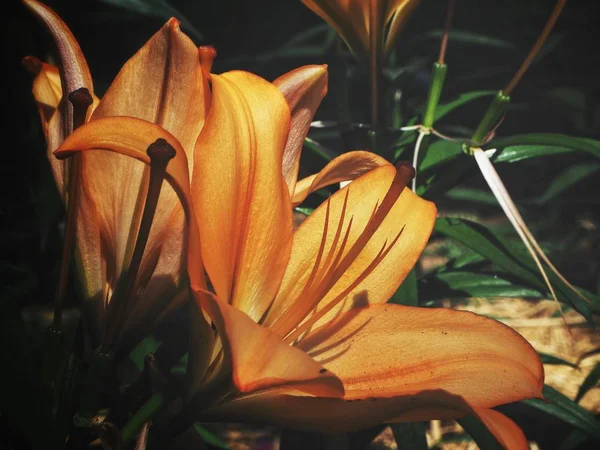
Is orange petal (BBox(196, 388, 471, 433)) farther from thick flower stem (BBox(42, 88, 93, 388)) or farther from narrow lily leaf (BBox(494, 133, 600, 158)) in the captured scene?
narrow lily leaf (BBox(494, 133, 600, 158))

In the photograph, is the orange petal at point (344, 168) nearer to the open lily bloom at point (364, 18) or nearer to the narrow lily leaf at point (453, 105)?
the open lily bloom at point (364, 18)

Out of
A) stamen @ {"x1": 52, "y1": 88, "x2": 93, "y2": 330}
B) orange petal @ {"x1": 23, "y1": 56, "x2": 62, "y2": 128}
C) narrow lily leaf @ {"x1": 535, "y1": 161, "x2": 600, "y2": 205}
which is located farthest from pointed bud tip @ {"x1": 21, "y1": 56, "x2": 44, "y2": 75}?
narrow lily leaf @ {"x1": 535, "y1": 161, "x2": 600, "y2": 205}

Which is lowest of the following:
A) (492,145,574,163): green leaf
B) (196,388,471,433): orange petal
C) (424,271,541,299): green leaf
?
(424,271,541,299): green leaf

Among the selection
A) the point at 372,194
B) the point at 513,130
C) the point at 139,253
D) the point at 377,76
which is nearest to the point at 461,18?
the point at 513,130

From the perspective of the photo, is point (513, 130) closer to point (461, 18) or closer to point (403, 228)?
point (461, 18)

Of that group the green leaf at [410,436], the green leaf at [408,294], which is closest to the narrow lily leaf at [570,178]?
the green leaf at [408,294]

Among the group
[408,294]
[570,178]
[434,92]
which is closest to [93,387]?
[408,294]
